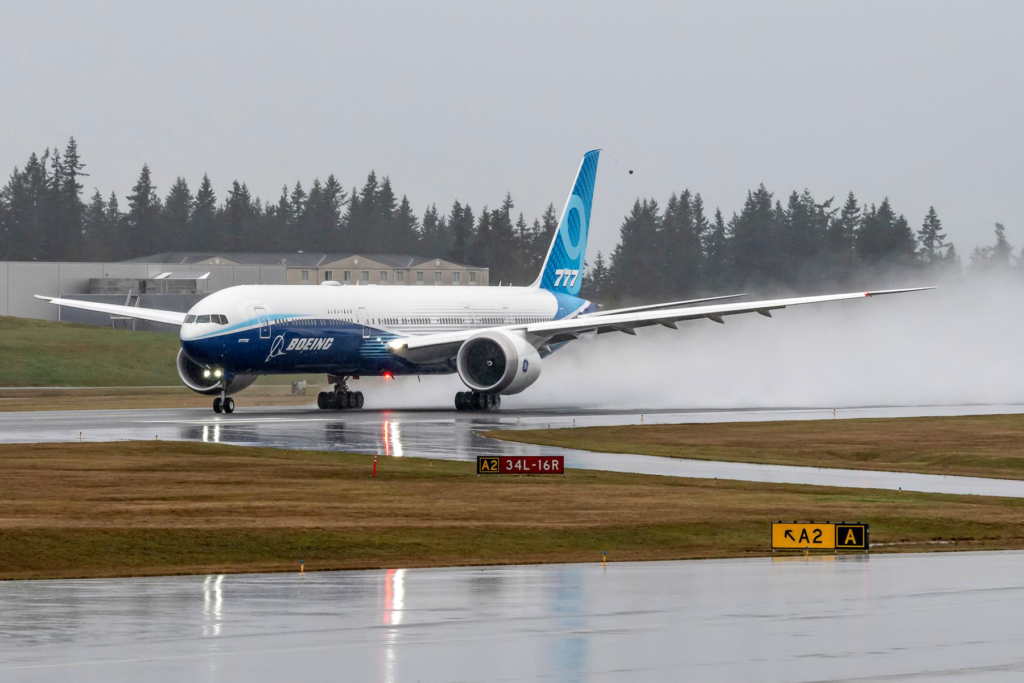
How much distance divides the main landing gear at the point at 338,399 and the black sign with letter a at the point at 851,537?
40956mm

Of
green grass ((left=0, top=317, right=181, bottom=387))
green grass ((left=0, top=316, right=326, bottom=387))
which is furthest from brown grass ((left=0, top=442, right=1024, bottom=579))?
green grass ((left=0, top=317, right=181, bottom=387))

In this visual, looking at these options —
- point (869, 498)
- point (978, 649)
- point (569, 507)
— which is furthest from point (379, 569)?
point (869, 498)

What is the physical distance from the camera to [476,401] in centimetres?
6209

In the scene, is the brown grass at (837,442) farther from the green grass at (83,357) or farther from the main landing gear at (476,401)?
the green grass at (83,357)

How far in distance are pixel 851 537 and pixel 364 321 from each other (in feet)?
131

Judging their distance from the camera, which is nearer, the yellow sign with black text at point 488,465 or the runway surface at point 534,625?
the runway surface at point 534,625

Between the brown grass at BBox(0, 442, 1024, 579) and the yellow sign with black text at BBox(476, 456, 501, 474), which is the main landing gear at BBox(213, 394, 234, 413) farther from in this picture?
the yellow sign with black text at BBox(476, 456, 501, 474)

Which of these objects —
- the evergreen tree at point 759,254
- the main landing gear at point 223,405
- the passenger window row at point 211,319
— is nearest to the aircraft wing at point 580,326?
the main landing gear at point 223,405

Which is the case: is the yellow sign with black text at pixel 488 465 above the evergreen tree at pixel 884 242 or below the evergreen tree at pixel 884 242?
below

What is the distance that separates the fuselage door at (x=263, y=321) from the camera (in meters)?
58.6

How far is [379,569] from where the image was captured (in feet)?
74.1

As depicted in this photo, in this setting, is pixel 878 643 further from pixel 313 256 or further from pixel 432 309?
pixel 313 256

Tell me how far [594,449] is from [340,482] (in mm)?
11447

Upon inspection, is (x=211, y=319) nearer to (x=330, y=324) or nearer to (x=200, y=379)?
(x=200, y=379)
